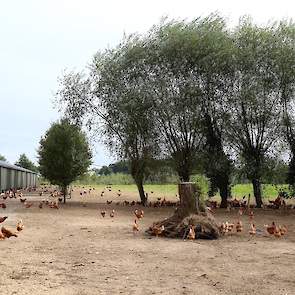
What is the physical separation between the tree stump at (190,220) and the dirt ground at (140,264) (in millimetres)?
574

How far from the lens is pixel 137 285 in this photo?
23.9 ft

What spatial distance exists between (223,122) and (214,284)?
63.9 ft

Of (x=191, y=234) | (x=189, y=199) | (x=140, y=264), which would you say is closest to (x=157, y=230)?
(x=191, y=234)

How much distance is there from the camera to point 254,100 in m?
24.7

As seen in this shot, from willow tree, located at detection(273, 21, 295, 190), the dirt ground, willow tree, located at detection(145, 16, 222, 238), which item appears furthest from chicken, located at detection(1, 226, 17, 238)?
willow tree, located at detection(273, 21, 295, 190)

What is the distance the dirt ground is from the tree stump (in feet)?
1.88

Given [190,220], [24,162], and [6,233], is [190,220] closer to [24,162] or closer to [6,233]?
[6,233]

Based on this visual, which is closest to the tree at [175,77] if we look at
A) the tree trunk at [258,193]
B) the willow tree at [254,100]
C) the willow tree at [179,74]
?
the willow tree at [179,74]

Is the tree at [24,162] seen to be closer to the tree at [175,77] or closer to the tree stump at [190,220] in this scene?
the tree at [175,77]

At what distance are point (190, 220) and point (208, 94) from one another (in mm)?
13770

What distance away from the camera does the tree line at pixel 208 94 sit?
25172 millimetres

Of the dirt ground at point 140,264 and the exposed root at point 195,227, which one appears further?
the exposed root at point 195,227

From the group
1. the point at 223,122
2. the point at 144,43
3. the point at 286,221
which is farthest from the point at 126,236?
the point at 144,43

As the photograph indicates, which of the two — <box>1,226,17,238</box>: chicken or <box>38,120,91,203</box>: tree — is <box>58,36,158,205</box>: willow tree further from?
<box>1,226,17,238</box>: chicken
